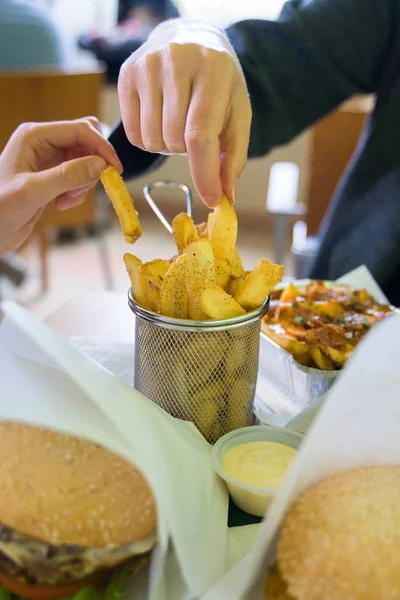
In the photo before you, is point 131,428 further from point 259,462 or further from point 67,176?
point 67,176

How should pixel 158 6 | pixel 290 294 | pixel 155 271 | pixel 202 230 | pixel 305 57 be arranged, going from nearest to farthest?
pixel 155 271, pixel 202 230, pixel 290 294, pixel 305 57, pixel 158 6

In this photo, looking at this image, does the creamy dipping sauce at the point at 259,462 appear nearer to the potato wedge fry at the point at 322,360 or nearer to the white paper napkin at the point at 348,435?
the white paper napkin at the point at 348,435

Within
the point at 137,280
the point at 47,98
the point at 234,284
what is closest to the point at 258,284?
the point at 234,284

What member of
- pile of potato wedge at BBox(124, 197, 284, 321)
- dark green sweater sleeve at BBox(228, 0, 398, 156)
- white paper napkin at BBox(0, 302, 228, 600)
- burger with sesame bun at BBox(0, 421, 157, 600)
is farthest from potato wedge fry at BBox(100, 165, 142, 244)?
dark green sweater sleeve at BBox(228, 0, 398, 156)

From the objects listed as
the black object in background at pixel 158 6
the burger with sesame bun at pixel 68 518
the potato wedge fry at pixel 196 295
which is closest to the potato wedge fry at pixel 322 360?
the potato wedge fry at pixel 196 295

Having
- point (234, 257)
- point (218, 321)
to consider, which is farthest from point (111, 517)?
point (234, 257)

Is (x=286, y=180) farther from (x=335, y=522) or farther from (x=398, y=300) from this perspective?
(x=335, y=522)
